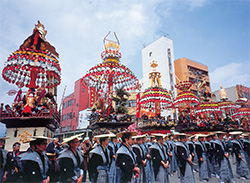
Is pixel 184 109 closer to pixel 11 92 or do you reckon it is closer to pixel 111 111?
pixel 111 111

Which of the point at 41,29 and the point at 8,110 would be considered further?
the point at 41,29

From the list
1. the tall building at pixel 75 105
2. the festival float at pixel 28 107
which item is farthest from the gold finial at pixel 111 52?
the tall building at pixel 75 105

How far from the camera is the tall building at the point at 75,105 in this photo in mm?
35594

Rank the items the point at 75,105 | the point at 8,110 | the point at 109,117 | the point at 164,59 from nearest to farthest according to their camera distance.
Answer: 1. the point at 8,110
2. the point at 109,117
3. the point at 75,105
4. the point at 164,59

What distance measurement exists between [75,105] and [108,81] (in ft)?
85.3

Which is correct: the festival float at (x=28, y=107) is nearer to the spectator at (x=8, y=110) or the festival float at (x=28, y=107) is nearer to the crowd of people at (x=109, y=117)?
the spectator at (x=8, y=110)

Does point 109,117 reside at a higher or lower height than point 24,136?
higher

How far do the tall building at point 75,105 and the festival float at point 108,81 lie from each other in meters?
21.9

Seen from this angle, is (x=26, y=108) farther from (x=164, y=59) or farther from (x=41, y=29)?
(x=164, y=59)

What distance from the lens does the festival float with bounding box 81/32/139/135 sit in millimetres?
10766

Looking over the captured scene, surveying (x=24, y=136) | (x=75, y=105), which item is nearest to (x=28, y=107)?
(x=24, y=136)

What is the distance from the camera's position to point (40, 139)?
13.8 feet

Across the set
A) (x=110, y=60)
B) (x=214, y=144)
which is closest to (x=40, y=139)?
(x=214, y=144)

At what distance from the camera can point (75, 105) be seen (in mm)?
37094
